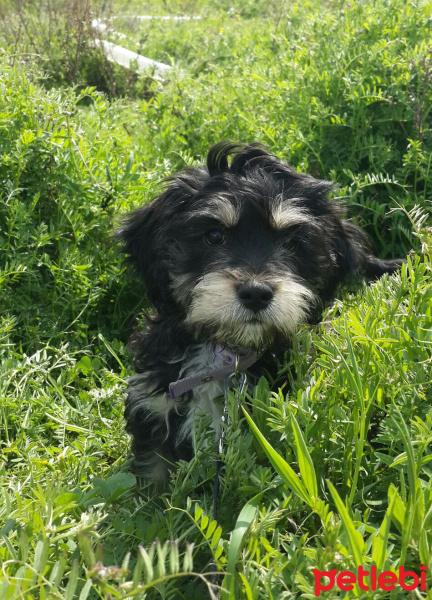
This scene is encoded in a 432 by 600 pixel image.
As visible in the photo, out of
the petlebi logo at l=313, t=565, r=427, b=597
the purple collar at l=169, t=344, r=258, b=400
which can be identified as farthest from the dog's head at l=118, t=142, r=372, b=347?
the petlebi logo at l=313, t=565, r=427, b=597

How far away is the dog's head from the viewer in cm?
250

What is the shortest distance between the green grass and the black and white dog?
0.62 ft

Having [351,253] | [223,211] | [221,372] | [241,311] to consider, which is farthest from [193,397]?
[351,253]

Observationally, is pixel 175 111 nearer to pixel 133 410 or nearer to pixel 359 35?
pixel 359 35

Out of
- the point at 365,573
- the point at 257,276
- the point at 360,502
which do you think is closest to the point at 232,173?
the point at 257,276

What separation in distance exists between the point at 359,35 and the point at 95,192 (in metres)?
2.37

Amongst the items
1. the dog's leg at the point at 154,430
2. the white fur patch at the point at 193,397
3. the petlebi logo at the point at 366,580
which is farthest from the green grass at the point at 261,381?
the white fur patch at the point at 193,397

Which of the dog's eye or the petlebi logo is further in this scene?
the dog's eye

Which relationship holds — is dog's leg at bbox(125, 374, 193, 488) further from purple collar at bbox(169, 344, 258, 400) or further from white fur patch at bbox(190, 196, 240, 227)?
white fur patch at bbox(190, 196, 240, 227)

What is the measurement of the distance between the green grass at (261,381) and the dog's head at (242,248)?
0.62ft

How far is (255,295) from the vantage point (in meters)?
2.44

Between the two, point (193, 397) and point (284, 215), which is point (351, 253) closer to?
point (284, 215)

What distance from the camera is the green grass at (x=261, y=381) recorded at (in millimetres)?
1735

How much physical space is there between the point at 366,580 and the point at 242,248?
1.51 metres
